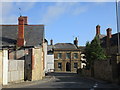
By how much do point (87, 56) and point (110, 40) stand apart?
19455 mm

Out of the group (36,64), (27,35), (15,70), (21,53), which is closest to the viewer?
(15,70)

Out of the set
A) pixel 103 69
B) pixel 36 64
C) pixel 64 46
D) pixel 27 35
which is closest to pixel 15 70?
pixel 36 64

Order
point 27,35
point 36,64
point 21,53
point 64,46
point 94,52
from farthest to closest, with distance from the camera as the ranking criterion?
point 64,46 < point 94,52 < point 27,35 < point 36,64 < point 21,53

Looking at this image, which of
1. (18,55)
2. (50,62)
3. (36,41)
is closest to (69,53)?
(50,62)

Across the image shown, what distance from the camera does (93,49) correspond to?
37.7m

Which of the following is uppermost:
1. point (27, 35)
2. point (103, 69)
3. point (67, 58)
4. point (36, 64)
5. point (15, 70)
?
point (27, 35)

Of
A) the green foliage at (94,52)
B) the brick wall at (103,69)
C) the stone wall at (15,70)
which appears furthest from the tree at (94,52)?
the stone wall at (15,70)

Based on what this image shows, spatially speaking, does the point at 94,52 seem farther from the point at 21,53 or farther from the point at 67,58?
the point at 67,58

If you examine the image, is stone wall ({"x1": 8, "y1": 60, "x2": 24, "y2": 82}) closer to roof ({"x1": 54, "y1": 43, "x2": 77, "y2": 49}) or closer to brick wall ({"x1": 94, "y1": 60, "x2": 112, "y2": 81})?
brick wall ({"x1": 94, "y1": 60, "x2": 112, "y2": 81})

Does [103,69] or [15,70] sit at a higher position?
[15,70]

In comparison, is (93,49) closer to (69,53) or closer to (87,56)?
(87,56)

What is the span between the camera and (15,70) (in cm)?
2198

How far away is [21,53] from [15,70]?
15.9 feet

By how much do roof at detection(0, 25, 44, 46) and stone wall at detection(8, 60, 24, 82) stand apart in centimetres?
894
